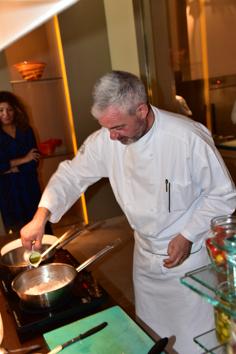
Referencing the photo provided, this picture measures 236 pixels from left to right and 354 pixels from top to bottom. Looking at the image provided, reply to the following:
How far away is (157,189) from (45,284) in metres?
0.53

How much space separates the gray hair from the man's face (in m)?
0.02

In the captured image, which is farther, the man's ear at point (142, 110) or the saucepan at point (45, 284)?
the man's ear at point (142, 110)

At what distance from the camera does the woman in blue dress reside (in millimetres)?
2994

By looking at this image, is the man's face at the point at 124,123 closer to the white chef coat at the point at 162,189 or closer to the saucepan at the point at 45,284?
the white chef coat at the point at 162,189

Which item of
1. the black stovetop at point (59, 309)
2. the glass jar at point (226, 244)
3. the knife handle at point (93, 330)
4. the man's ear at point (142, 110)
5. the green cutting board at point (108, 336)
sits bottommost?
the green cutting board at point (108, 336)

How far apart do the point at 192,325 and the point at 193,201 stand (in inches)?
18.6

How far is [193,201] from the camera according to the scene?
1.37 m

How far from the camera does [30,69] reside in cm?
339

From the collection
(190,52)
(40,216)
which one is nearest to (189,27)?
(190,52)

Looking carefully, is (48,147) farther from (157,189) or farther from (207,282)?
(207,282)

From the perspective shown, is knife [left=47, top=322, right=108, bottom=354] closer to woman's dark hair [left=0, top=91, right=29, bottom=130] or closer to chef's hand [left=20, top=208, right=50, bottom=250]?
chef's hand [left=20, top=208, right=50, bottom=250]

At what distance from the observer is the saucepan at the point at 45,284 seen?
962 mm

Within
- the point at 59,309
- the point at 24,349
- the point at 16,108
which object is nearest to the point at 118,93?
the point at 59,309

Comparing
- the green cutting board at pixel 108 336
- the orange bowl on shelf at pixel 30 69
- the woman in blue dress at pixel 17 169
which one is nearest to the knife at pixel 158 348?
the green cutting board at pixel 108 336
